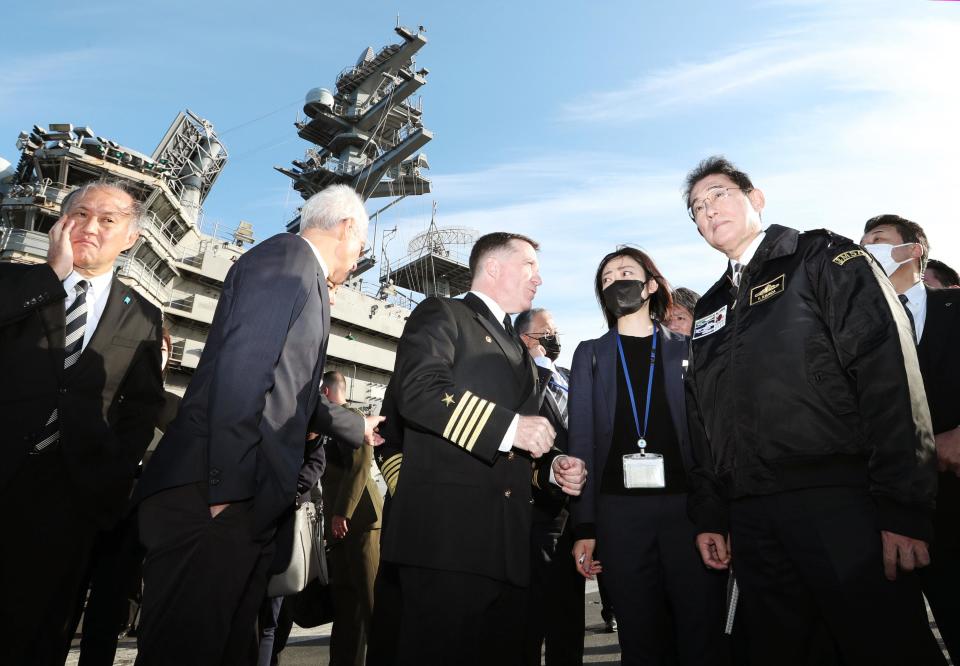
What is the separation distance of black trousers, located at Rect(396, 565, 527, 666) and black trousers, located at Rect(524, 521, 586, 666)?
1.55 metres

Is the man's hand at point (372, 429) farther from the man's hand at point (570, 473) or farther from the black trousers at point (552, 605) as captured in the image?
the black trousers at point (552, 605)

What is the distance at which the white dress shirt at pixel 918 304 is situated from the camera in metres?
3.29

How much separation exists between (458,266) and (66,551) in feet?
140

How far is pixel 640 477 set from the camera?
2.91 meters

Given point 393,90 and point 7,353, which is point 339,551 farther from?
point 393,90

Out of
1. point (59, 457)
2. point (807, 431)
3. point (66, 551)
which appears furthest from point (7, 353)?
point (807, 431)

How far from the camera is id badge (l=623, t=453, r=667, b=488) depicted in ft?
9.48

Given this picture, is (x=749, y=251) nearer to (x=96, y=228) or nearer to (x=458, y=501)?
(x=458, y=501)

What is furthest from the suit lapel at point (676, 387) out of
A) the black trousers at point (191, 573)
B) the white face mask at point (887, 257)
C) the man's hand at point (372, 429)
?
the black trousers at point (191, 573)

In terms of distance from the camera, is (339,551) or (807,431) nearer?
(807,431)

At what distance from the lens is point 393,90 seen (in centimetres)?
3856

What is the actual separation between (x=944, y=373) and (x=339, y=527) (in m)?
4.32

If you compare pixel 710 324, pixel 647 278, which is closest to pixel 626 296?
pixel 647 278

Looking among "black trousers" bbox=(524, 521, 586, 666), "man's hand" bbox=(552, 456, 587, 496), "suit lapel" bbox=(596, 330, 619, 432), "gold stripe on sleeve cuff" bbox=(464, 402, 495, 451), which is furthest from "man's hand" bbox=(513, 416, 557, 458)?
"black trousers" bbox=(524, 521, 586, 666)
